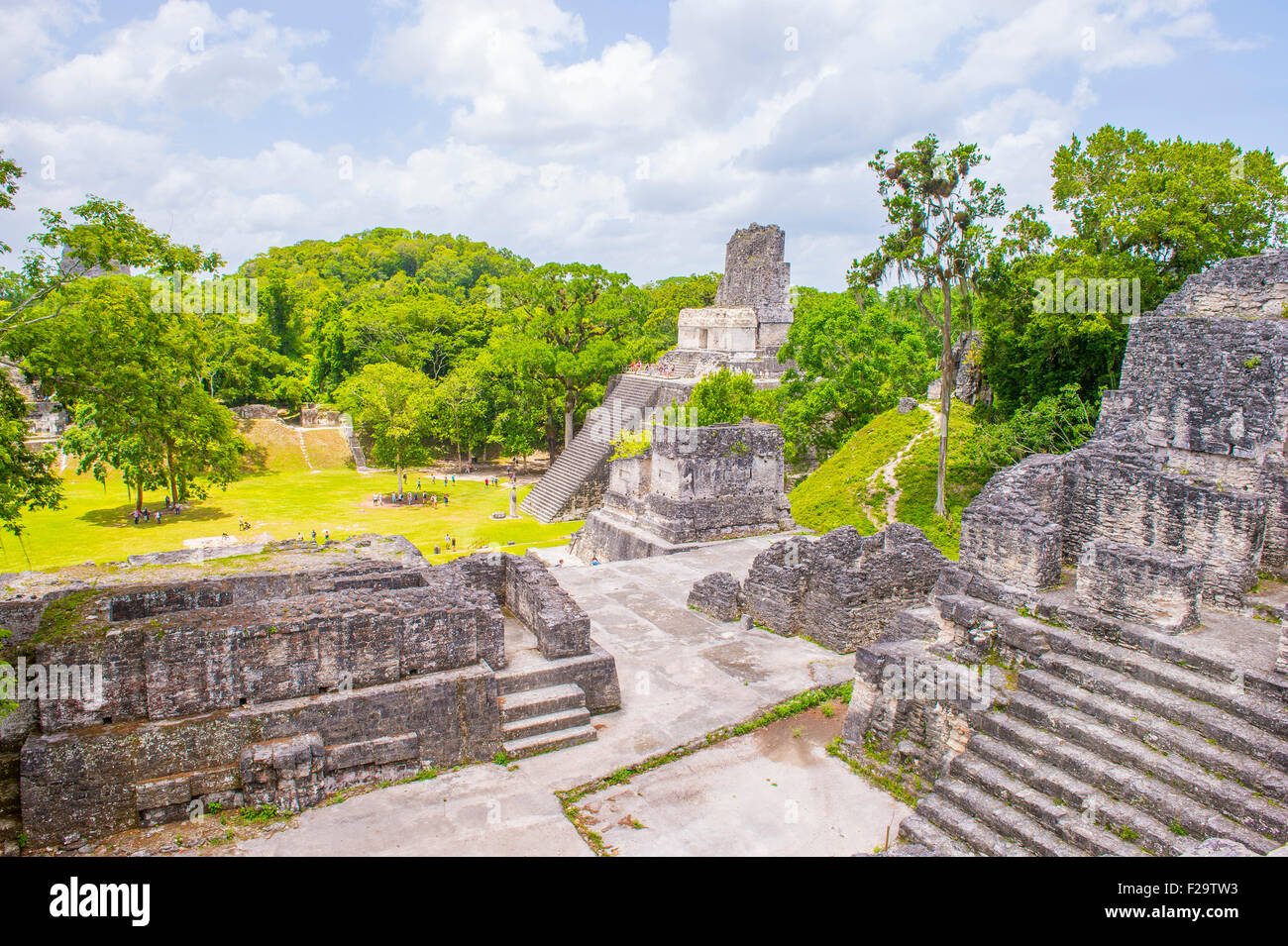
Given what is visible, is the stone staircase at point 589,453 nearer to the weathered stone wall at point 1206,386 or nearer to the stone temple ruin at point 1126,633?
the stone temple ruin at point 1126,633

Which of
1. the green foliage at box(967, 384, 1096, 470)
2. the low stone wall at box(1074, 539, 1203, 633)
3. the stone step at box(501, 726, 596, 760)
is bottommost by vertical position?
the stone step at box(501, 726, 596, 760)

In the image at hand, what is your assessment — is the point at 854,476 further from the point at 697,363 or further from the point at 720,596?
the point at 697,363

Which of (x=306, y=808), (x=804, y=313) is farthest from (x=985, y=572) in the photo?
(x=804, y=313)

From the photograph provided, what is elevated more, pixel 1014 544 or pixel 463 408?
pixel 463 408

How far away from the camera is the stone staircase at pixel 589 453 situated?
2908 cm

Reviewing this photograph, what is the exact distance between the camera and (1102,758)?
22.6 ft

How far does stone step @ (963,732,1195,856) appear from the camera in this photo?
609 centimetres

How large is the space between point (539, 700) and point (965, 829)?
16.2 feet

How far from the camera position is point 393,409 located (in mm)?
34500

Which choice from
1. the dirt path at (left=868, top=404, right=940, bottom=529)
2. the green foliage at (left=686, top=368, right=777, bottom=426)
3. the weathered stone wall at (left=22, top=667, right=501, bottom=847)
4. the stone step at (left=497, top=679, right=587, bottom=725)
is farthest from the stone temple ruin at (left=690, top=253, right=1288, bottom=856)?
the green foliage at (left=686, top=368, right=777, bottom=426)

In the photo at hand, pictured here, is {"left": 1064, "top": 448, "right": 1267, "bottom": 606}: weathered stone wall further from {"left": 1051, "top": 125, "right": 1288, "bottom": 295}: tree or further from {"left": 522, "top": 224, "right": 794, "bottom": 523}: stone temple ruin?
{"left": 522, "top": 224, "right": 794, "bottom": 523}: stone temple ruin

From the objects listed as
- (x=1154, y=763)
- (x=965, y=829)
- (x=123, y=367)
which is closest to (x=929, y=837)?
(x=965, y=829)

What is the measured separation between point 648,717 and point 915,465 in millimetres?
13535

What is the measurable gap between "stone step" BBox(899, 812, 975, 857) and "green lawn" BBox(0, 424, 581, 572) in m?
16.8
